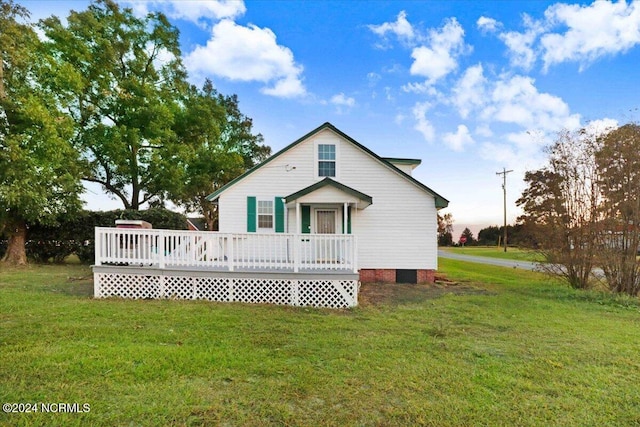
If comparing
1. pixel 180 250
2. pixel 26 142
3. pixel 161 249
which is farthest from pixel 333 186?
pixel 26 142

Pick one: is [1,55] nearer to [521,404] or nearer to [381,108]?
[381,108]

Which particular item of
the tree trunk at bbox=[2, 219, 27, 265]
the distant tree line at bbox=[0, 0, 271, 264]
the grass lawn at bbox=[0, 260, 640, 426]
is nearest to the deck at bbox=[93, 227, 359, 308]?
the grass lawn at bbox=[0, 260, 640, 426]

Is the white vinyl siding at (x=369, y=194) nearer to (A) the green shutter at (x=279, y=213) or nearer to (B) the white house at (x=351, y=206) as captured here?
(B) the white house at (x=351, y=206)

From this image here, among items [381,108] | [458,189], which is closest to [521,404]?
[381,108]

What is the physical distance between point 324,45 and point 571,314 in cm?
1394

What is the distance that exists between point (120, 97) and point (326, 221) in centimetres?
1436

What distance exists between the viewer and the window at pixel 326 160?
11133 mm

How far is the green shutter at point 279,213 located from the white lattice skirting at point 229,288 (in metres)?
3.77

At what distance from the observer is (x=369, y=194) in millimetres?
11031

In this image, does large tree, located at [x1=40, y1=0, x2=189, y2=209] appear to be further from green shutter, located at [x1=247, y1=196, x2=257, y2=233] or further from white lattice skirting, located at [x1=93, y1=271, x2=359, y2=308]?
white lattice skirting, located at [x1=93, y1=271, x2=359, y2=308]

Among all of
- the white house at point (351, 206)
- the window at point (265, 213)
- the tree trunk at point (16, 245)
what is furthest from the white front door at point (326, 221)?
the tree trunk at point (16, 245)

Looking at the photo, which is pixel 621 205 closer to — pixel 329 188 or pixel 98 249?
pixel 329 188

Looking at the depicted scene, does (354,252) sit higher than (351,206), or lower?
lower

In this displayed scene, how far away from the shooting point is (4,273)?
432 inches
